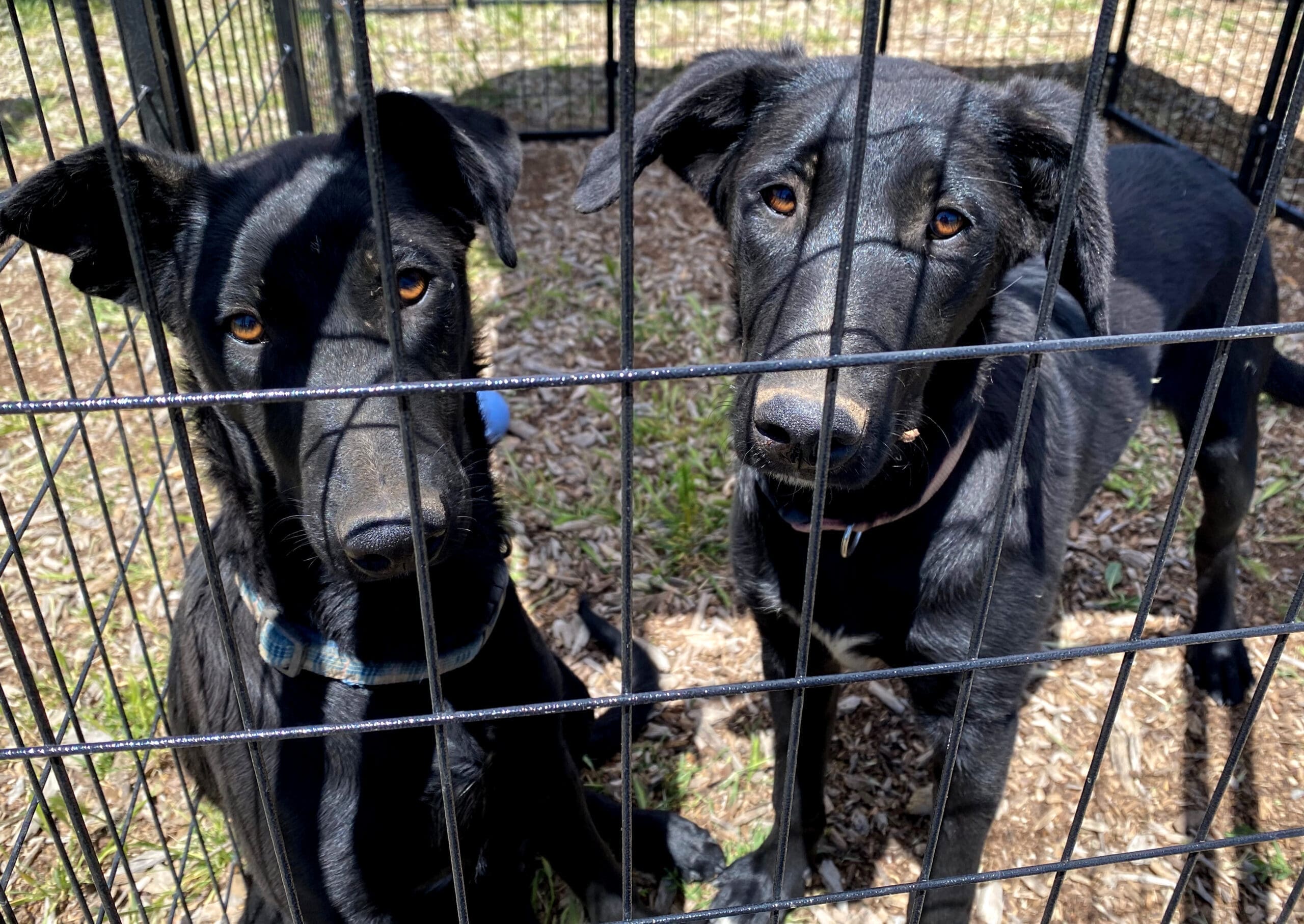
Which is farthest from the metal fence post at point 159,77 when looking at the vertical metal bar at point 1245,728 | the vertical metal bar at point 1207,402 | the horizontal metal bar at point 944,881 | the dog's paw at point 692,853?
the vertical metal bar at point 1245,728

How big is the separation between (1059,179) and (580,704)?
1404mm

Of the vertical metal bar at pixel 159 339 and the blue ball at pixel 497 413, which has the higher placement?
the vertical metal bar at pixel 159 339

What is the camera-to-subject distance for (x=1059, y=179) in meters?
2.02

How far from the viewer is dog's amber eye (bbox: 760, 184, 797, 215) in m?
1.95

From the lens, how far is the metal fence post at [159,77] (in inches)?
107

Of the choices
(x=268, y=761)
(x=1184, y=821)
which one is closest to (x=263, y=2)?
(x=268, y=761)

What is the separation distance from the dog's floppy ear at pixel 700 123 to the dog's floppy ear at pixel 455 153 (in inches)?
6.1

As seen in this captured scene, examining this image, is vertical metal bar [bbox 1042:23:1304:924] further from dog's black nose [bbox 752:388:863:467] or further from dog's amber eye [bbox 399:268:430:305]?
dog's amber eye [bbox 399:268:430:305]

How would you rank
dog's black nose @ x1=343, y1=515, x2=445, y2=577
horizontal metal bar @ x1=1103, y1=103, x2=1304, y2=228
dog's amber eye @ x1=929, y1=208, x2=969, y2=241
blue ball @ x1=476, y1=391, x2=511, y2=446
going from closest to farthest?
dog's black nose @ x1=343, y1=515, x2=445, y2=577
dog's amber eye @ x1=929, y1=208, x2=969, y2=241
blue ball @ x1=476, y1=391, x2=511, y2=446
horizontal metal bar @ x1=1103, y1=103, x2=1304, y2=228

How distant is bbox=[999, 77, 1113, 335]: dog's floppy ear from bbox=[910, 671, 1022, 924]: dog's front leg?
2.59ft

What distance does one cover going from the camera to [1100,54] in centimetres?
111

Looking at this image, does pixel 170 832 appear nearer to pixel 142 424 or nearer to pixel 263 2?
pixel 142 424

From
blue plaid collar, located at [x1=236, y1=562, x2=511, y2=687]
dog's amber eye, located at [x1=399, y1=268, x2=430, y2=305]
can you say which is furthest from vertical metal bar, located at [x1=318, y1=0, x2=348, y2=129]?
blue plaid collar, located at [x1=236, y1=562, x2=511, y2=687]

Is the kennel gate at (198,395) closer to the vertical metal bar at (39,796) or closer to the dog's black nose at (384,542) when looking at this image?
the vertical metal bar at (39,796)
